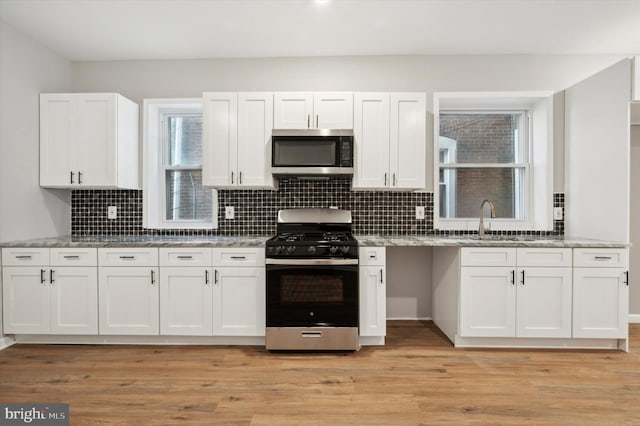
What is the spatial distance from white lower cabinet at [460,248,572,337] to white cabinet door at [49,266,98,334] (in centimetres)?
289

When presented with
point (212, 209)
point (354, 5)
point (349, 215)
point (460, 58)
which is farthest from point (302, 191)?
point (460, 58)

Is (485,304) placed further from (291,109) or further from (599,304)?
(291,109)

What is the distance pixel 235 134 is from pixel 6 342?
96.9 inches

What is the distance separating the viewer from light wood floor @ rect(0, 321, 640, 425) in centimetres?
193

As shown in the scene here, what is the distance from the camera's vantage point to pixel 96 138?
3.09 metres

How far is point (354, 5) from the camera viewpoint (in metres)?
2.57

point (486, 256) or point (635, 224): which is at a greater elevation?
point (635, 224)

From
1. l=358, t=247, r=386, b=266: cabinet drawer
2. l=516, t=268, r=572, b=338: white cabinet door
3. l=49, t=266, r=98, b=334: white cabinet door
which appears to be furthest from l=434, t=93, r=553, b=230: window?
l=49, t=266, r=98, b=334: white cabinet door

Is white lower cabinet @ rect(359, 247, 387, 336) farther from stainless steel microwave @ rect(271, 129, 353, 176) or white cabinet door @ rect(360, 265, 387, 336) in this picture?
stainless steel microwave @ rect(271, 129, 353, 176)

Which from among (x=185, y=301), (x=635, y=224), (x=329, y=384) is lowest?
(x=329, y=384)

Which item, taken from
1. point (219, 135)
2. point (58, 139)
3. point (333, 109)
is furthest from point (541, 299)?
point (58, 139)

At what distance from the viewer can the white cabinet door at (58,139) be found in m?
3.09

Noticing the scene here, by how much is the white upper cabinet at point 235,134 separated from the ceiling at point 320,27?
530mm

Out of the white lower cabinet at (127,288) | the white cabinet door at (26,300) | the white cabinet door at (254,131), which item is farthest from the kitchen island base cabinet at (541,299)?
the white cabinet door at (26,300)
